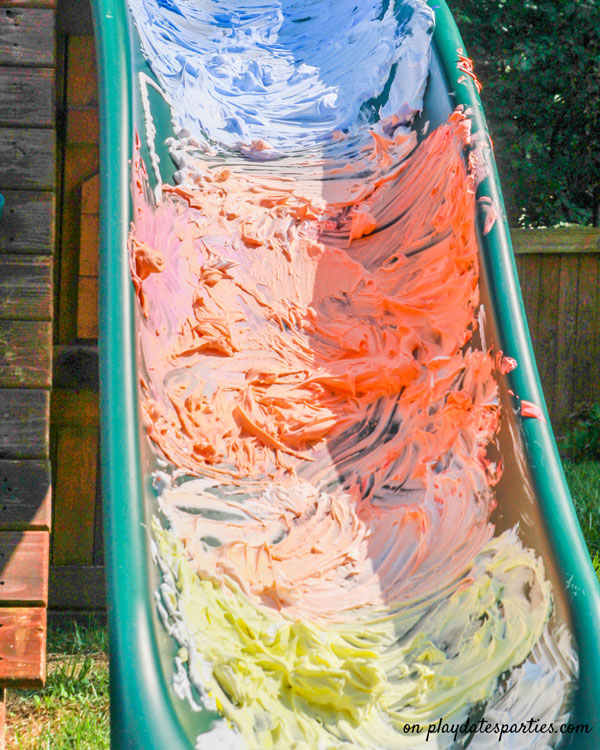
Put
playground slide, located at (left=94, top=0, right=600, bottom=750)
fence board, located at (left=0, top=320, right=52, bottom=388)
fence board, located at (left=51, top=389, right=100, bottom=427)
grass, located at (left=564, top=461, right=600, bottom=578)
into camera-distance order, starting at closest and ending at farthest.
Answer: playground slide, located at (left=94, top=0, right=600, bottom=750), fence board, located at (left=0, top=320, right=52, bottom=388), fence board, located at (left=51, top=389, right=100, bottom=427), grass, located at (left=564, top=461, right=600, bottom=578)

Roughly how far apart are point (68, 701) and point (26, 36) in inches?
64.2

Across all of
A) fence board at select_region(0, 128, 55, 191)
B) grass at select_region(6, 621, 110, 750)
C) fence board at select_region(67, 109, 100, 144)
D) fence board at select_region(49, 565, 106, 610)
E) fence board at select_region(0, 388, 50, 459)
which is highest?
fence board at select_region(67, 109, 100, 144)

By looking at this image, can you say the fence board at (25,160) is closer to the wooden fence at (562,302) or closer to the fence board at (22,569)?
the fence board at (22,569)

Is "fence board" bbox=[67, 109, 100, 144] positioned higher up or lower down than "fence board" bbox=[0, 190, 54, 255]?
higher up

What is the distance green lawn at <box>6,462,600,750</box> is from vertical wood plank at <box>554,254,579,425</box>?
1563mm

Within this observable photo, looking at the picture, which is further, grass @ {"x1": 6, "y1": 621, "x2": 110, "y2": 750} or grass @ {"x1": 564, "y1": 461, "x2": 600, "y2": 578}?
grass @ {"x1": 564, "y1": 461, "x2": 600, "y2": 578}

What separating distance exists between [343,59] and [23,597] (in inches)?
75.7

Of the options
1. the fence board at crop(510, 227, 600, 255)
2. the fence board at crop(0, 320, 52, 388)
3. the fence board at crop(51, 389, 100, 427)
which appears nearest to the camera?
the fence board at crop(0, 320, 52, 388)

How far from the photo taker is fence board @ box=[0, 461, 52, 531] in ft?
5.69

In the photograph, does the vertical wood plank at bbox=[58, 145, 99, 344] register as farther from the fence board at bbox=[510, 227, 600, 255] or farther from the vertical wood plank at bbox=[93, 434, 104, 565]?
the fence board at bbox=[510, 227, 600, 255]

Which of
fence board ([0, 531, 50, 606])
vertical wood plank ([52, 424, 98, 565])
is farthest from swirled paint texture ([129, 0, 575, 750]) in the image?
vertical wood plank ([52, 424, 98, 565])

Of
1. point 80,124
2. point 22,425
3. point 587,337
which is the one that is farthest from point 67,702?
point 587,337

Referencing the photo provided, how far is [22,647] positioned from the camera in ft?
5.48

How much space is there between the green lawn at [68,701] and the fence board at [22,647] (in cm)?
15
